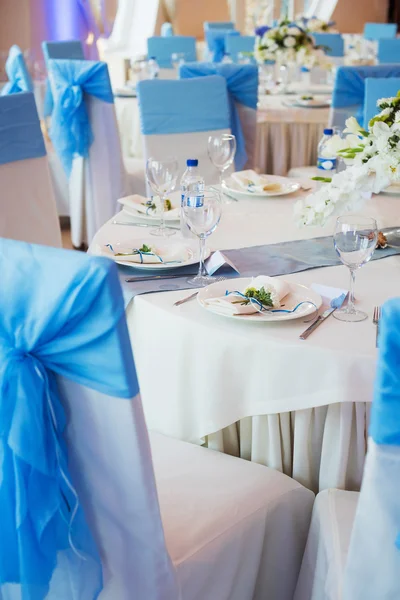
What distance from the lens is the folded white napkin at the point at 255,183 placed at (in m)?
2.43

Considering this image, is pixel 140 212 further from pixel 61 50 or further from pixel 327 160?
pixel 61 50

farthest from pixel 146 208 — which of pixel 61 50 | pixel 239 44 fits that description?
pixel 239 44

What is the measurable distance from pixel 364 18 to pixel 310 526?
12.5 meters

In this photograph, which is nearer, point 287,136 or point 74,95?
point 74,95

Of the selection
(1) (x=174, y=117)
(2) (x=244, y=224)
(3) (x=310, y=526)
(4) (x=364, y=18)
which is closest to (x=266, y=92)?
(1) (x=174, y=117)

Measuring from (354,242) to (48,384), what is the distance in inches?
27.4

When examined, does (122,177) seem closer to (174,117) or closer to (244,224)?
(174,117)

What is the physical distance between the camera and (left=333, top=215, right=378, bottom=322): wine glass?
1.48 metres

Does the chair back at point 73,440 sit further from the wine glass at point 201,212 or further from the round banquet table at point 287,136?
the round banquet table at point 287,136

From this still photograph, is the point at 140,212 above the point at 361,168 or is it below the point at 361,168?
below

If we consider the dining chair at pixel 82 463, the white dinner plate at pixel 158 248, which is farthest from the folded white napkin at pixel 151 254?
the dining chair at pixel 82 463

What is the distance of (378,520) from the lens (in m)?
1.10

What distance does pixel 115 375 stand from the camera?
3.56ft

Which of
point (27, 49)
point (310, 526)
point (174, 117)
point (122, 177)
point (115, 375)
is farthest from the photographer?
point (27, 49)
